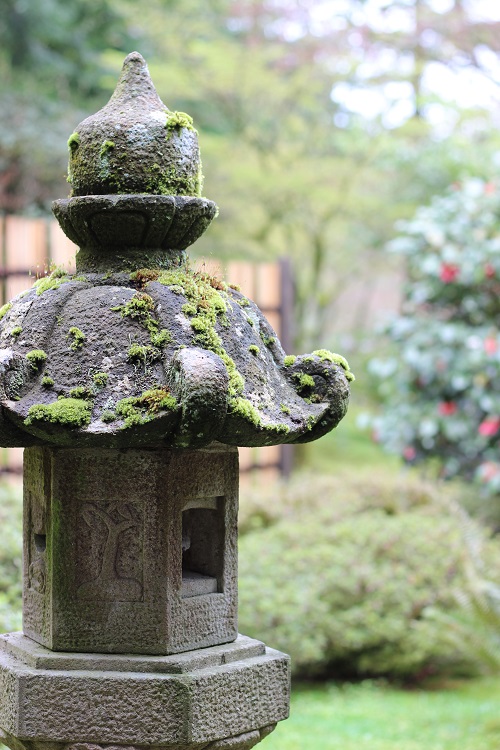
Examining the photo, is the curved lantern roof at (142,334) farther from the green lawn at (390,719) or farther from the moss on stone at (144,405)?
the green lawn at (390,719)

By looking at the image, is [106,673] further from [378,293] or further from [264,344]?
[378,293]

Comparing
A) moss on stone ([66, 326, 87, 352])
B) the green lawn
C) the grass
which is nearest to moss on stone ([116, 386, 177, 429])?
moss on stone ([66, 326, 87, 352])

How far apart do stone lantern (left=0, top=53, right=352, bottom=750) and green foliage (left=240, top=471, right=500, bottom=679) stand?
2895 millimetres

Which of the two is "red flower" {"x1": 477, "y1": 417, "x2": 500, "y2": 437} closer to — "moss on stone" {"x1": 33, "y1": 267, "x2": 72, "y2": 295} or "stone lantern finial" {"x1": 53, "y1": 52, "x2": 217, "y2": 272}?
"stone lantern finial" {"x1": 53, "y1": 52, "x2": 217, "y2": 272}

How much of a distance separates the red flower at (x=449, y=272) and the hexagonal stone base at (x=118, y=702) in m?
5.24

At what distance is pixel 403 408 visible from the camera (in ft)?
24.8

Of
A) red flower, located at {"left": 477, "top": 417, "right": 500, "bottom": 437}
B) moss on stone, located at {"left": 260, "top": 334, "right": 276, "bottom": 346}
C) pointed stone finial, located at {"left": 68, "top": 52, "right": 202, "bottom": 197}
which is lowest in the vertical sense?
red flower, located at {"left": 477, "top": 417, "right": 500, "bottom": 437}

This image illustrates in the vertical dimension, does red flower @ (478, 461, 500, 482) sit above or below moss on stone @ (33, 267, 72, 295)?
below

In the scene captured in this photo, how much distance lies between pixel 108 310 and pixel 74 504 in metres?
0.53

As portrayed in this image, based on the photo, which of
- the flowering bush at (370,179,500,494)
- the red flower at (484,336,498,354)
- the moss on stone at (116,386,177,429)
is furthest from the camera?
the flowering bush at (370,179,500,494)

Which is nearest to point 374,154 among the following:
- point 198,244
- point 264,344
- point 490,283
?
point 198,244

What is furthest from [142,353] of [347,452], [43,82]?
[347,452]

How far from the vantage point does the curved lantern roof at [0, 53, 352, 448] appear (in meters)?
2.20

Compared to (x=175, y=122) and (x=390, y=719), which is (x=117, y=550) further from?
(x=390, y=719)
